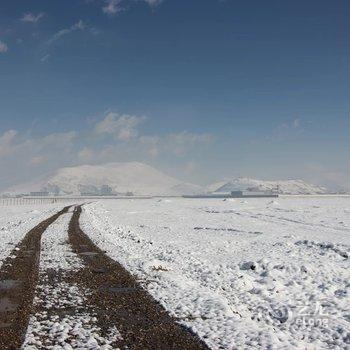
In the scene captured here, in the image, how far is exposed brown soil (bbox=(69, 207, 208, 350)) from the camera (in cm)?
958

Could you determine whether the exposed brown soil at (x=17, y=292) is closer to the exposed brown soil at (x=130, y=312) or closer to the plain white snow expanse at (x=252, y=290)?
the exposed brown soil at (x=130, y=312)

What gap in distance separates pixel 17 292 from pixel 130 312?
445 cm

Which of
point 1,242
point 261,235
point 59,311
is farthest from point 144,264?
point 261,235

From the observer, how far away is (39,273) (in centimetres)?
1788

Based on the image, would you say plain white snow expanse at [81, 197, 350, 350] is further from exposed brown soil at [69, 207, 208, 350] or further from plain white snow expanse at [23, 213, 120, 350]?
plain white snow expanse at [23, 213, 120, 350]

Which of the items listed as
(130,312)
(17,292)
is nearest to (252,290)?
(130,312)

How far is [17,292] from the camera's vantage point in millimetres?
14461

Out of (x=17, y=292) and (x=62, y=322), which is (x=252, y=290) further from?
(x=17, y=292)

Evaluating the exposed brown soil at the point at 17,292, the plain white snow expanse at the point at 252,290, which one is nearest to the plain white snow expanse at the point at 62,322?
the exposed brown soil at the point at 17,292

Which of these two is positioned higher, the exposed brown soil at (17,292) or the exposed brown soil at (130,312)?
the exposed brown soil at (17,292)

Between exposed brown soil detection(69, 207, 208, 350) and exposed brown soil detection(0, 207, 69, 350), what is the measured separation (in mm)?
1733

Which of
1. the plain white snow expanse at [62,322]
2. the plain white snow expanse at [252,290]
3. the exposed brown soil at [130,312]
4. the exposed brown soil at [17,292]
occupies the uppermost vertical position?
the exposed brown soil at [17,292]

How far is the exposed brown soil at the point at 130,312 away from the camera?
958 cm

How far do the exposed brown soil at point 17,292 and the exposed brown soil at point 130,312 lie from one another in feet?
5.69
